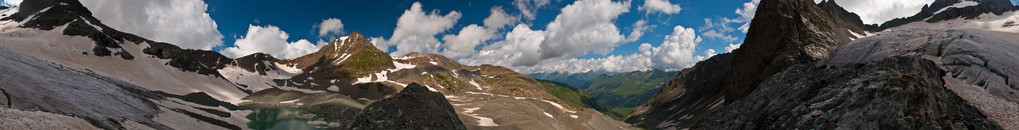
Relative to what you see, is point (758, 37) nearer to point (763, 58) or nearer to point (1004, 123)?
point (763, 58)

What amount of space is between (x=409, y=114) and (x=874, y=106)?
→ 15670 millimetres

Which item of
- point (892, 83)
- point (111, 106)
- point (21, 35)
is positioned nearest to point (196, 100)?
point (111, 106)

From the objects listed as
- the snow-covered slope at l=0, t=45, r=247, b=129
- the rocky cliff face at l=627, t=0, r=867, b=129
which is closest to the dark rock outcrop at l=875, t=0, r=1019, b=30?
the rocky cliff face at l=627, t=0, r=867, b=129

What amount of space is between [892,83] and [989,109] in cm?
672

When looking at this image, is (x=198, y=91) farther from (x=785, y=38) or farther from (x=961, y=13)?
(x=961, y=13)

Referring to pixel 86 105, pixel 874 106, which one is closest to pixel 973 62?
pixel 874 106

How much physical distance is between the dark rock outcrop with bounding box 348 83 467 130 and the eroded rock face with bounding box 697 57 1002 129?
13.1 m

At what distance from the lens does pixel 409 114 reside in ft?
54.0

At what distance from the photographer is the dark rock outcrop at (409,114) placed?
612 inches

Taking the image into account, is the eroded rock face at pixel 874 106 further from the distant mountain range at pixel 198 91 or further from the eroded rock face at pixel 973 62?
the distant mountain range at pixel 198 91

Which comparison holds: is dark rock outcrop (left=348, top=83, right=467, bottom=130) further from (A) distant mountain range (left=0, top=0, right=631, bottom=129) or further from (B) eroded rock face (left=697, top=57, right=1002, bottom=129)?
(B) eroded rock face (left=697, top=57, right=1002, bottom=129)

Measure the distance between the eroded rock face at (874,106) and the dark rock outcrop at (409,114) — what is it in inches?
518

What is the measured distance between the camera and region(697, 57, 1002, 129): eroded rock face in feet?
33.3

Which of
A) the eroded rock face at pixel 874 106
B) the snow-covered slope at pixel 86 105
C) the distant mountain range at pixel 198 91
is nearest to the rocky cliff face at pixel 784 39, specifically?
the eroded rock face at pixel 874 106
